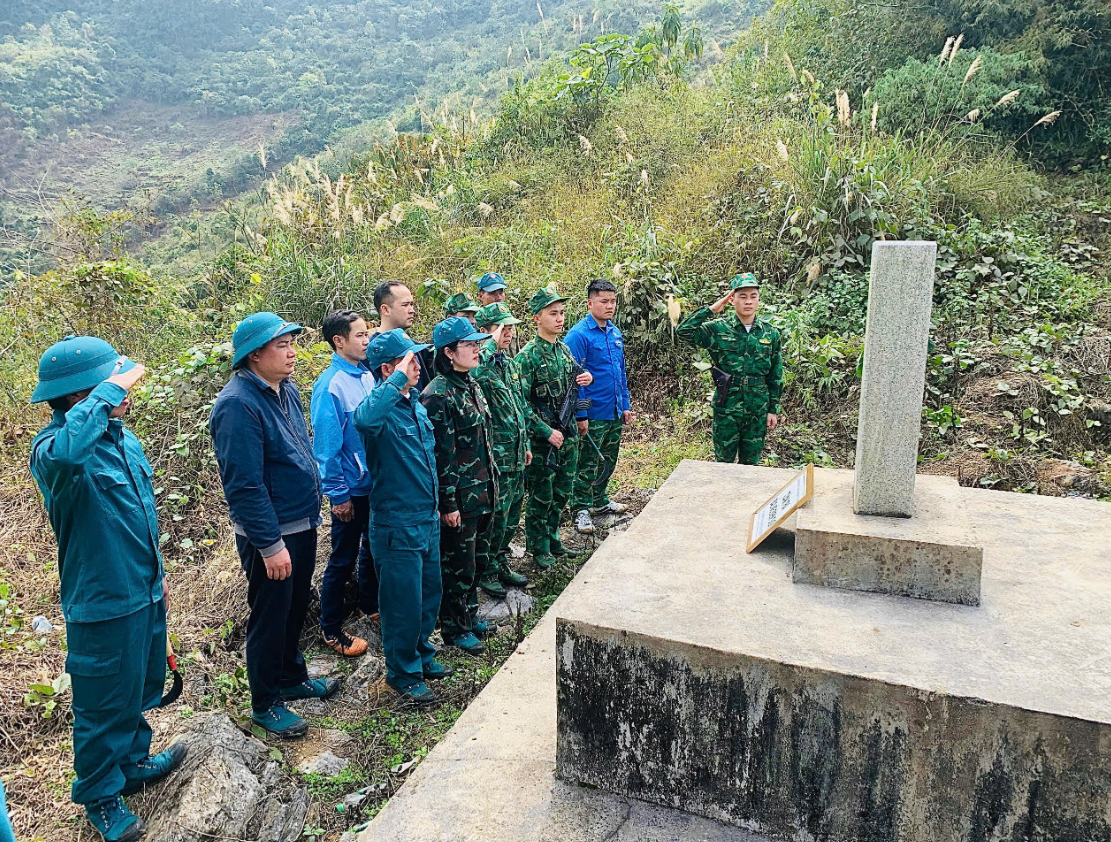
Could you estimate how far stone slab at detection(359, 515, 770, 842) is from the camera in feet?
7.81

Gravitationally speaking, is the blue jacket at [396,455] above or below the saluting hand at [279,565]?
above

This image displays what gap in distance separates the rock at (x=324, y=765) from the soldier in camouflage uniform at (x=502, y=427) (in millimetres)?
1348

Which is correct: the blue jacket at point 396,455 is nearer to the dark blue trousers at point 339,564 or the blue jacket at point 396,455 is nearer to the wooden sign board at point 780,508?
the dark blue trousers at point 339,564

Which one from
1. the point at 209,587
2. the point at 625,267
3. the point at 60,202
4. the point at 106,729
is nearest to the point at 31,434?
the point at 209,587

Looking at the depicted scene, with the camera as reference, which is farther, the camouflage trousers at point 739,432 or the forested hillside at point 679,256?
the camouflage trousers at point 739,432

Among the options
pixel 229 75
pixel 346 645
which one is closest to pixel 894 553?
pixel 346 645

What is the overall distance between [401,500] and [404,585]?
0.40 metres

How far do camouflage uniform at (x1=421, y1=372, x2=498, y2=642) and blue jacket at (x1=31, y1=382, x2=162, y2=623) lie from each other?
4.84 ft

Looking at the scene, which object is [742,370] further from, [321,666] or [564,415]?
[321,666]

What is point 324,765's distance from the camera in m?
3.15

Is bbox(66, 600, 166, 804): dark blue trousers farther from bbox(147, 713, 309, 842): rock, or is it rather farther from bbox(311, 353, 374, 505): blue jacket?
bbox(311, 353, 374, 505): blue jacket

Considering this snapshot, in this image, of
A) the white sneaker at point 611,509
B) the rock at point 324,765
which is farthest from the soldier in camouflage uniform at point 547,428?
the rock at point 324,765

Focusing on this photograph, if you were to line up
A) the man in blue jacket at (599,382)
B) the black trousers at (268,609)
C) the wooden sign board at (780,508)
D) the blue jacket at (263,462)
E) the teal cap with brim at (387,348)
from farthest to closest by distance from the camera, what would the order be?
the man in blue jacket at (599,382)
the teal cap with brim at (387,348)
the black trousers at (268,609)
the blue jacket at (263,462)
the wooden sign board at (780,508)

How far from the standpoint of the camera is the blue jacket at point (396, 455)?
3346 mm
